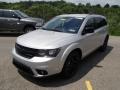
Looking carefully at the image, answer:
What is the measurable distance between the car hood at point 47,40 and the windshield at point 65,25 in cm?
37

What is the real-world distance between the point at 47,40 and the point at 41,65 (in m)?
0.79

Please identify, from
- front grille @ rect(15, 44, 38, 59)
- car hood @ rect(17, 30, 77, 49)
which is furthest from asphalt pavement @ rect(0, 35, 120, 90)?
car hood @ rect(17, 30, 77, 49)

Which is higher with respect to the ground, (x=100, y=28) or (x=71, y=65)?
(x=100, y=28)

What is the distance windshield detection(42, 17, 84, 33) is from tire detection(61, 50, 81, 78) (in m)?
0.80

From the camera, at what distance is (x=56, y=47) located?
5016mm

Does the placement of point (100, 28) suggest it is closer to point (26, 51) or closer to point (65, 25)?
point (65, 25)

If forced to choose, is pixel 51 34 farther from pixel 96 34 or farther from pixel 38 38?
pixel 96 34

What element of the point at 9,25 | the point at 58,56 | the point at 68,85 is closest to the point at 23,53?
the point at 58,56

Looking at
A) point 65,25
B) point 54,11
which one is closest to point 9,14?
point 65,25

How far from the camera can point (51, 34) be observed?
593 centimetres

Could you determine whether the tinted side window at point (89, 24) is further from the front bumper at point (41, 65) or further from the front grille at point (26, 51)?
the front grille at point (26, 51)

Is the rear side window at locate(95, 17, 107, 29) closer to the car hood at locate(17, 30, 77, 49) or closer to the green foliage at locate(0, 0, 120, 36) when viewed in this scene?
the car hood at locate(17, 30, 77, 49)

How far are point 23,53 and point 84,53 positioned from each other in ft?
6.99

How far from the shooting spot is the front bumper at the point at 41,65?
16.0 feet
